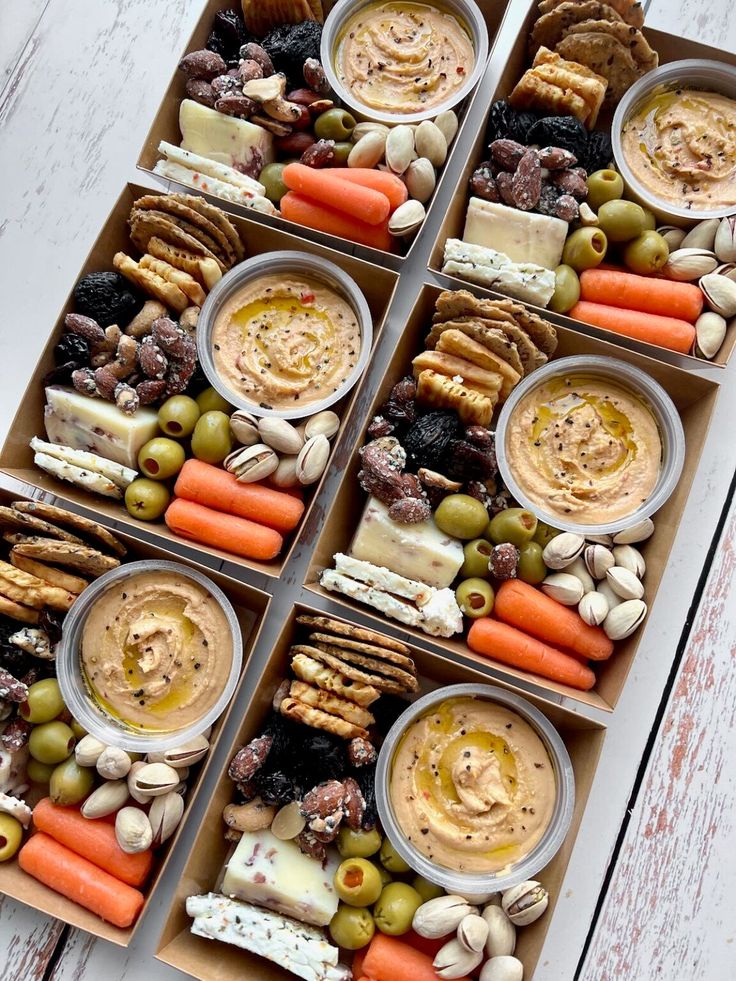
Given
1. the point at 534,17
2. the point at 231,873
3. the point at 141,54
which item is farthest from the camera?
the point at 141,54

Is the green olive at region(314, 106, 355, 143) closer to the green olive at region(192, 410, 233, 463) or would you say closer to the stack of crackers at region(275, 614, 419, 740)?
the green olive at region(192, 410, 233, 463)

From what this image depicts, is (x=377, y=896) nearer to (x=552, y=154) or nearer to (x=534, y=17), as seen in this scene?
(x=552, y=154)

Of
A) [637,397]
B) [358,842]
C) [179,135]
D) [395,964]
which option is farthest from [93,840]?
[179,135]

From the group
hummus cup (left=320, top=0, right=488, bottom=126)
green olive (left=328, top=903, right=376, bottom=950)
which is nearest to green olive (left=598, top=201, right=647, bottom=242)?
hummus cup (left=320, top=0, right=488, bottom=126)

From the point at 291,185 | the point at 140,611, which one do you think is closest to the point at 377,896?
the point at 140,611

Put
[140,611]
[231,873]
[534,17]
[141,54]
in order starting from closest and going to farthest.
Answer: [231,873] < [140,611] < [534,17] < [141,54]

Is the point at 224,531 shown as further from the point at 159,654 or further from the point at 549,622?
the point at 549,622

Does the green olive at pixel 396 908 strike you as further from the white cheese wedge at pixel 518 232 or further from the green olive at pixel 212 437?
the white cheese wedge at pixel 518 232
